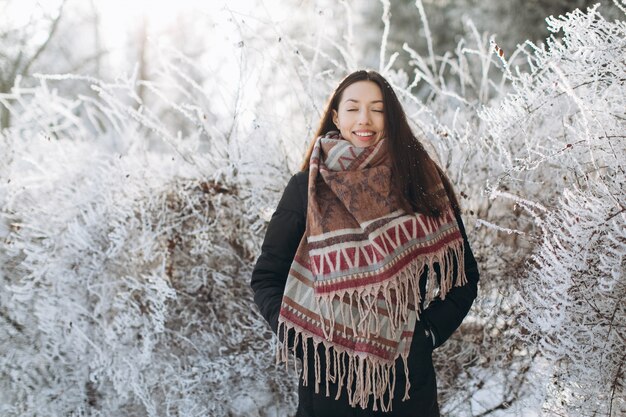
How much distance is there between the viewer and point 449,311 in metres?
2.14

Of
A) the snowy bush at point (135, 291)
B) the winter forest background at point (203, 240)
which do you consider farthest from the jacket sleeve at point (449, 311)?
the snowy bush at point (135, 291)

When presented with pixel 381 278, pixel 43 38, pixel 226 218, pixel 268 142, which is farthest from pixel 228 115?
pixel 43 38

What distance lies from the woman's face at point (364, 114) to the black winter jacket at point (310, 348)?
26 centimetres

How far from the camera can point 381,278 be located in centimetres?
200

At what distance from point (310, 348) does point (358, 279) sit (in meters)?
0.33

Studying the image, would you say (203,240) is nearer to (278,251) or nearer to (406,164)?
(278,251)

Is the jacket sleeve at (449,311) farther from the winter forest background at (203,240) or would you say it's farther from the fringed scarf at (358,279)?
the winter forest background at (203,240)

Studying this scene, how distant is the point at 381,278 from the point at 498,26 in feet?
23.8

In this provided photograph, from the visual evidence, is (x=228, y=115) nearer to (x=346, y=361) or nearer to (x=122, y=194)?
(x=122, y=194)

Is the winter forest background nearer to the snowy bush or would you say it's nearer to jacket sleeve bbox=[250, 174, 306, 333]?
the snowy bush

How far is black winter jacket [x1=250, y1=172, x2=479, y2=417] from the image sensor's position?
2014mm

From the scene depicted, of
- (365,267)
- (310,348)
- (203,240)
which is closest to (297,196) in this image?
(365,267)

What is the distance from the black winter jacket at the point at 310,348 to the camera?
6.61 feet

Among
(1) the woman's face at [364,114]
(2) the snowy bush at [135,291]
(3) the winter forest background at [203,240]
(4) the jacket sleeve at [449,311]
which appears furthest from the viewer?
(2) the snowy bush at [135,291]
